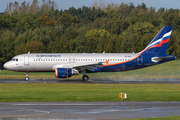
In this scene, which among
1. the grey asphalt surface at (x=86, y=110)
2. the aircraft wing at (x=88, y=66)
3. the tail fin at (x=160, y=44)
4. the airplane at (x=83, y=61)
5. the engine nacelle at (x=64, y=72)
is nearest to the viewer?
the grey asphalt surface at (x=86, y=110)

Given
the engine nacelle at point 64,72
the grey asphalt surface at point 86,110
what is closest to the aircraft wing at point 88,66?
the engine nacelle at point 64,72

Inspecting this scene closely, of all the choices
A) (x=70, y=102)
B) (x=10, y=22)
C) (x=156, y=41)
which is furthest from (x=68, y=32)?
(x=70, y=102)

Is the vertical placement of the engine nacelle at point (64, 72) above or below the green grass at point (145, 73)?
above

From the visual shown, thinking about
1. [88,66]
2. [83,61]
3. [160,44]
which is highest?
[160,44]

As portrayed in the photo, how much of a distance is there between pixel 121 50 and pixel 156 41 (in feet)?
125

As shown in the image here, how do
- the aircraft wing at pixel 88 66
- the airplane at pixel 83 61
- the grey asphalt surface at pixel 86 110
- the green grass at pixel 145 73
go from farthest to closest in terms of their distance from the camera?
the green grass at pixel 145 73 → the airplane at pixel 83 61 → the aircraft wing at pixel 88 66 → the grey asphalt surface at pixel 86 110

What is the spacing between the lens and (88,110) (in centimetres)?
1980

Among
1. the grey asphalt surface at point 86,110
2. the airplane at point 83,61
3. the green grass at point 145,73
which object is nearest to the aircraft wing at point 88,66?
the airplane at point 83,61

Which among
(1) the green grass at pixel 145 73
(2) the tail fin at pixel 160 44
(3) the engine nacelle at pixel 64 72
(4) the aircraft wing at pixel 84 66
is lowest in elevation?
(1) the green grass at pixel 145 73

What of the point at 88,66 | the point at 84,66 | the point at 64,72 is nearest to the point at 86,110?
the point at 64,72

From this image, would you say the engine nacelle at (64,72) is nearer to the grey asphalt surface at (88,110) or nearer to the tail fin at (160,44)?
the tail fin at (160,44)

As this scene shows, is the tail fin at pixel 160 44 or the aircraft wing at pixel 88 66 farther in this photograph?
the tail fin at pixel 160 44

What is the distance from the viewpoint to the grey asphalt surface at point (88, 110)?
17766 millimetres

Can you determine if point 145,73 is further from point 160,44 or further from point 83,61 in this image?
point 83,61
